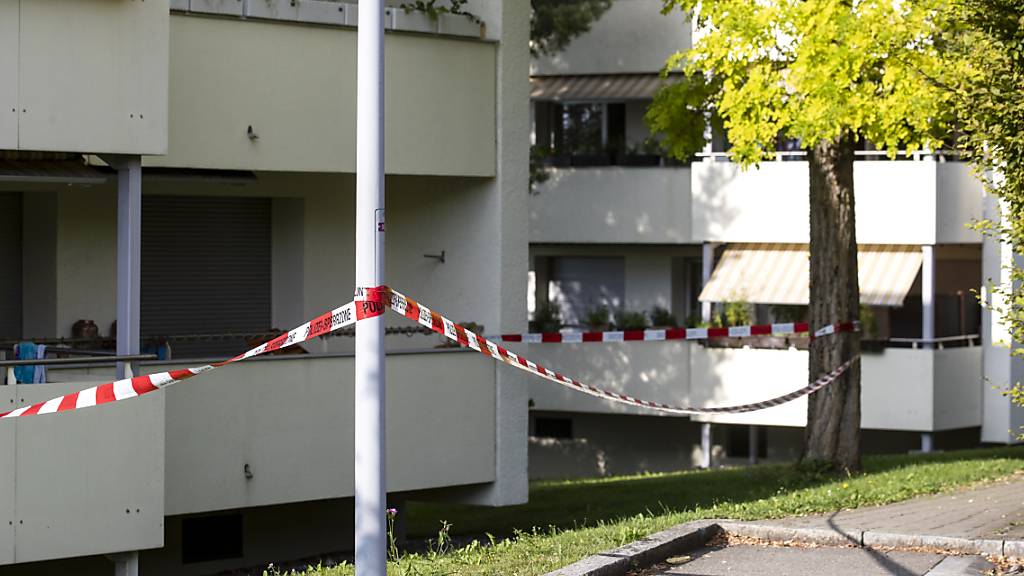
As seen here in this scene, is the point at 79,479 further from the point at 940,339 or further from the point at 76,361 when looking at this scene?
the point at 940,339

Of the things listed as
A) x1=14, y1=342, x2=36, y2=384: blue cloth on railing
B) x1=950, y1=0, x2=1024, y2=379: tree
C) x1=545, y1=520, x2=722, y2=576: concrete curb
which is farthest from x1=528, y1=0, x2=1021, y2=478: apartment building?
x1=545, y1=520, x2=722, y2=576: concrete curb

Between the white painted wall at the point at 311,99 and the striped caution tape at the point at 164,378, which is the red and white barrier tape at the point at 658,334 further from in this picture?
the striped caution tape at the point at 164,378

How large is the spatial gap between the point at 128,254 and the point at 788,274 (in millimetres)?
16291

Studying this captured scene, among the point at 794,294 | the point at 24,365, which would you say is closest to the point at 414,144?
the point at 24,365

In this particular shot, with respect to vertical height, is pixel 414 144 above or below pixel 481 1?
below

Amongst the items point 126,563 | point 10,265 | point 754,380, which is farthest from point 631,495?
point 10,265

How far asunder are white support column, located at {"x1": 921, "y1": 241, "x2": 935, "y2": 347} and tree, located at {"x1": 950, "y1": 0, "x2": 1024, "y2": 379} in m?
15.3

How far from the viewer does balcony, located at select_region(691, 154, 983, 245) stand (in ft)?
87.7

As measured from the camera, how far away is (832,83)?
15.6 meters

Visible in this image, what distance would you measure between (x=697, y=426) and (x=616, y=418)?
1603 mm

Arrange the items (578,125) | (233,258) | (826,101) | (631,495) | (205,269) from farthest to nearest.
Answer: (578,125) < (631,495) < (233,258) < (205,269) < (826,101)

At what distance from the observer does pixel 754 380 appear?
28047mm

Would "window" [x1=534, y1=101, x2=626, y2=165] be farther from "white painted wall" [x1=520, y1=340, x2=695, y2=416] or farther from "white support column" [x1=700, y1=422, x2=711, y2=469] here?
"white support column" [x1=700, y1=422, x2=711, y2=469]

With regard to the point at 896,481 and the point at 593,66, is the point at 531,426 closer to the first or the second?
the point at 593,66
